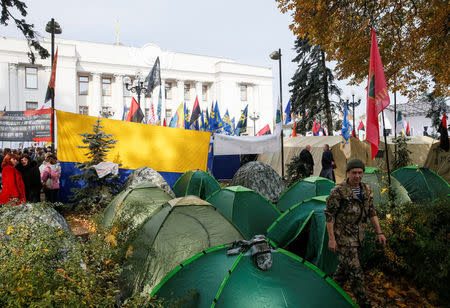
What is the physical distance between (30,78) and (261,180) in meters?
32.4

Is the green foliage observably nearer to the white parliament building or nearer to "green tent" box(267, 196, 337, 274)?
"green tent" box(267, 196, 337, 274)

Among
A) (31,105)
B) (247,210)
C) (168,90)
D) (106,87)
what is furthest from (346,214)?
(168,90)

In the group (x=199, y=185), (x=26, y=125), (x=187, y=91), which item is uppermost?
(x=187, y=91)

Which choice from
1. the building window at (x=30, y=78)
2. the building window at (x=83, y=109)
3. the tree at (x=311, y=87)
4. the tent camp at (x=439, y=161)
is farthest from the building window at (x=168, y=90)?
the tent camp at (x=439, y=161)

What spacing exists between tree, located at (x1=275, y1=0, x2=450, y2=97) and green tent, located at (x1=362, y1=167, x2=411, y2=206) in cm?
363

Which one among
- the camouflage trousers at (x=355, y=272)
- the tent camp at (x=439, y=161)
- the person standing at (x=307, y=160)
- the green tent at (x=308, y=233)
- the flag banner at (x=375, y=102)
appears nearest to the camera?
the camouflage trousers at (x=355, y=272)

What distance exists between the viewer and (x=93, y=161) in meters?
8.90

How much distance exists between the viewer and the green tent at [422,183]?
8.26m

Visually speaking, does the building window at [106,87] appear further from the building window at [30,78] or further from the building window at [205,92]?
the building window at [205,92]

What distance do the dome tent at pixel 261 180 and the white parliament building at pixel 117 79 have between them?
65.2ft

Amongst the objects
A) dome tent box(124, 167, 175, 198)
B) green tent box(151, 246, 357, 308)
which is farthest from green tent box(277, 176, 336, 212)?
green tent box(151, 246, 357, 308)

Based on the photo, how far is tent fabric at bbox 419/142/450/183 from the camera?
13.5 metres

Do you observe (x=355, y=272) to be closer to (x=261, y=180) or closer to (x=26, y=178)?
(x=261, y=180)

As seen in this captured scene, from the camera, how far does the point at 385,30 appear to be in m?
8.84
